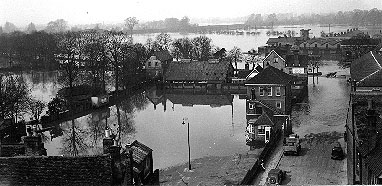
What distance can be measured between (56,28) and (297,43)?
49.3ft

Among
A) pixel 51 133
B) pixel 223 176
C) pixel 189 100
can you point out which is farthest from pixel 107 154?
pixel 189 100

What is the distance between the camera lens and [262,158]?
9.80 meters

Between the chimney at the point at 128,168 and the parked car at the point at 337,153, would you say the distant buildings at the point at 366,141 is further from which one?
the chimney at the point at 128,168

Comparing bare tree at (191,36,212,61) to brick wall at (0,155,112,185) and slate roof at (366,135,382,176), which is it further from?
brick wall at (0,155,112,185)

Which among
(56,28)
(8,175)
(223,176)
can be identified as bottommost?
(223,176)

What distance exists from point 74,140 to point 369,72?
7367 millimetres

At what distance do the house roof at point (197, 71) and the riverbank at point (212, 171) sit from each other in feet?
37.3

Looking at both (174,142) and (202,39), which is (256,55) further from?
(174,142)

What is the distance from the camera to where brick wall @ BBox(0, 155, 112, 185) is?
4.82 metres

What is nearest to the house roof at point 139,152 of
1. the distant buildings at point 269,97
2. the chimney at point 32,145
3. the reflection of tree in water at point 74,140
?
the chimney at point 32,145

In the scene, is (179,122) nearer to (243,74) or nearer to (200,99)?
(200,99)

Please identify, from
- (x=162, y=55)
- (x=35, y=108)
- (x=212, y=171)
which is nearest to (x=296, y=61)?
(x=162, y=55)

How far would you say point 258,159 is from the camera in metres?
9.58

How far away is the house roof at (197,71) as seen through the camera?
21734 millimetres
